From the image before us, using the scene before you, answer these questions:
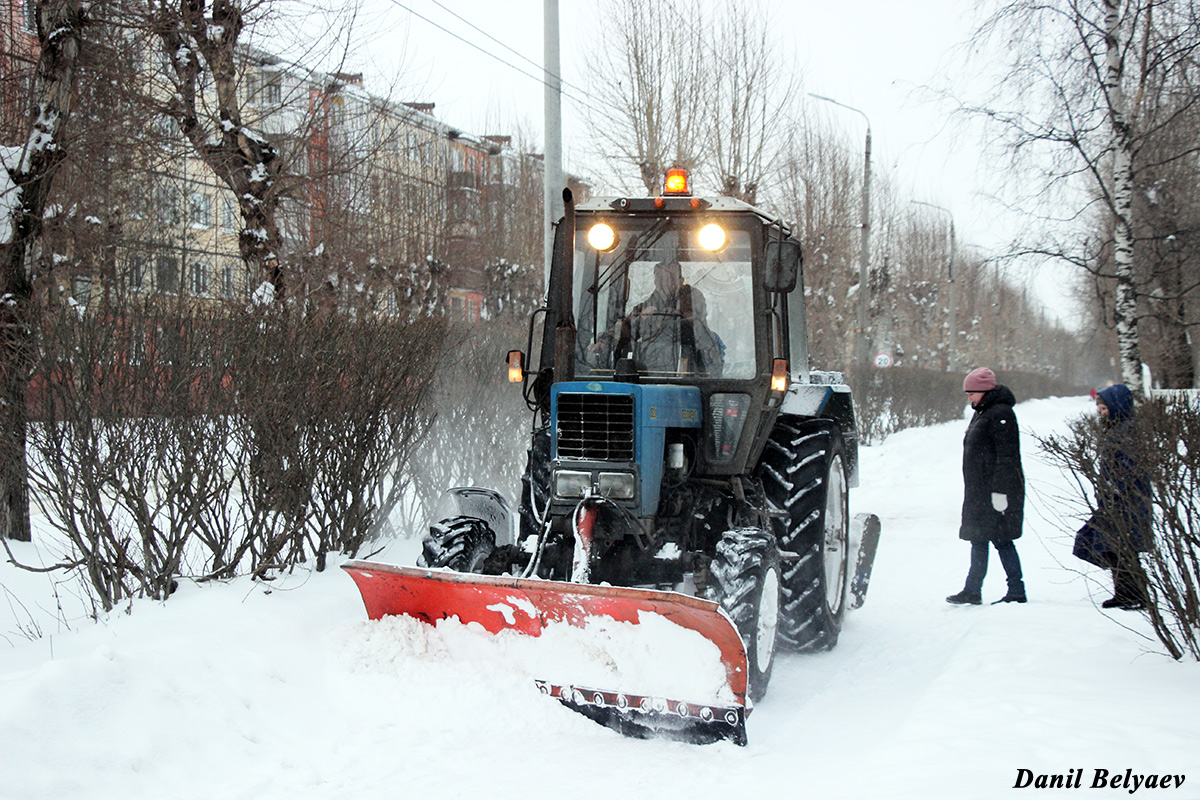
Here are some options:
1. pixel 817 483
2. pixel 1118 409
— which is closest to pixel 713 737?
pixel 817 483

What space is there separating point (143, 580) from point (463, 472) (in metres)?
4.65

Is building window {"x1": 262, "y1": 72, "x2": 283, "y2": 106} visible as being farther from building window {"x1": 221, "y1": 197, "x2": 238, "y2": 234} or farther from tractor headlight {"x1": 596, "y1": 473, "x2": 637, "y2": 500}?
tractor headlight {"x1": 596, "y1": 473, "x2": 637, "y2": 500}

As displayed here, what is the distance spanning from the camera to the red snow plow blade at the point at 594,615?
11.9ft

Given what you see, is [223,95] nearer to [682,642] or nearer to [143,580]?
[143,580]

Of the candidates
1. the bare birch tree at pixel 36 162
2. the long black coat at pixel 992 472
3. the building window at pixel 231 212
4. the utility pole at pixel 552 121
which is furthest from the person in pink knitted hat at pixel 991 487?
the building window at pixel 231 212

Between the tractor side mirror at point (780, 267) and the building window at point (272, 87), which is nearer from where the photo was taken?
the tractor side mirror at point (780, 267)

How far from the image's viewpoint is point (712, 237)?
183 inches

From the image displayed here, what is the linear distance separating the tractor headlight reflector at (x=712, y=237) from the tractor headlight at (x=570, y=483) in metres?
1.33

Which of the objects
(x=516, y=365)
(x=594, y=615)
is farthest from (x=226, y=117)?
(x=594, y=615)

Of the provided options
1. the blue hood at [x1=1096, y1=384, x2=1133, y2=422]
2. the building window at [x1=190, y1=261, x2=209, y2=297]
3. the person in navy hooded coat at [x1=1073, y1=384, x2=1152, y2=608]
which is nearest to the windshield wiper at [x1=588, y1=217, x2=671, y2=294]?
the person in navy hooded coat at [x1=1073, y1=384, x2=1152, y2=608]

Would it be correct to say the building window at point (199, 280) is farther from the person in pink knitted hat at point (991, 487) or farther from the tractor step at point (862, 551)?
the person in pink knitted hat at point (991, 487)

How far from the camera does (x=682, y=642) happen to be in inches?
146

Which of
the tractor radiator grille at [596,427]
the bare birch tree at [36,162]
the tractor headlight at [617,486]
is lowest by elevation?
the tractor headlight at [617,486]

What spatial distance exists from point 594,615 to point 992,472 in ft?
11.5
